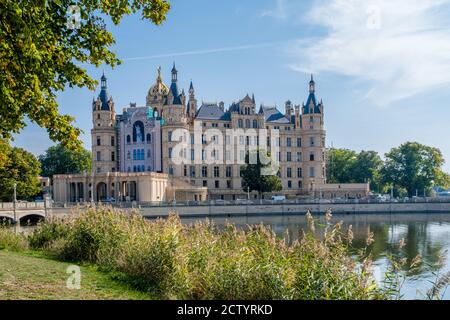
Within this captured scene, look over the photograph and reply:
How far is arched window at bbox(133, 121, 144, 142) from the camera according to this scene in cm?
7088

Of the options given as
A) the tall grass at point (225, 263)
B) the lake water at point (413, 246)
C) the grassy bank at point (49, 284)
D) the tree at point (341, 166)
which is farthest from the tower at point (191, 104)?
the grassy bank at point (49, 284)

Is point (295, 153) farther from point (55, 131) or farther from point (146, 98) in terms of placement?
point (55, 131)

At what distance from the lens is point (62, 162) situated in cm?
8069

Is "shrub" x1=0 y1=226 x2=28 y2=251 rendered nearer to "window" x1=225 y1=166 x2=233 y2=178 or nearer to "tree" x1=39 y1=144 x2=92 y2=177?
"window" x1=225 y1=166 x2=233 y2=178

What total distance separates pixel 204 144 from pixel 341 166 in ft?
92.5

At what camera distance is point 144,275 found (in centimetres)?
1054

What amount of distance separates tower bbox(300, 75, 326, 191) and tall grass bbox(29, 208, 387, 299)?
63416 millimetres

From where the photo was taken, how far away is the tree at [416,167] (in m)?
70.6

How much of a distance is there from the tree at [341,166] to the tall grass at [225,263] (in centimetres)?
7404

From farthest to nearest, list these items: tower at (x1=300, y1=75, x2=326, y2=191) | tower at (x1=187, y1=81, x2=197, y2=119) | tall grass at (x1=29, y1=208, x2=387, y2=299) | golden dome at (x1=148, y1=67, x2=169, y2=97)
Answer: golden dome at (x1=148, y1=67, x2=169, y2=97)
tower at (x1=187, y1=81, x2=197, y2=119)
tower at (x1=300, y1=75, x2=326, y2=191)
tall grass at (x1=29, y1=208, x2=387, y2=299)

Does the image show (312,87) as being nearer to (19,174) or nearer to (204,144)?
(204,144)

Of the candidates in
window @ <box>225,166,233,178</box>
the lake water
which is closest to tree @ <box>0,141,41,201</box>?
the lake water

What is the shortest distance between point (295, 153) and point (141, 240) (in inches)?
2593
